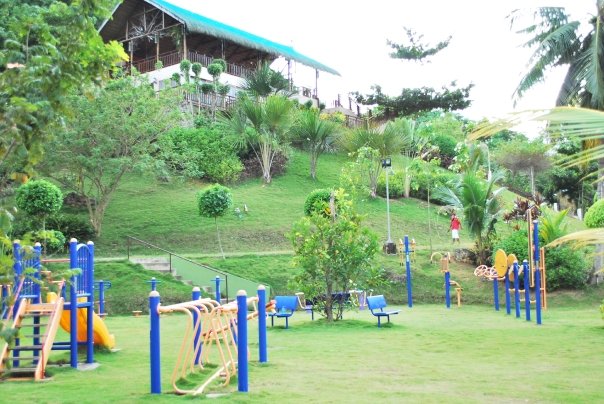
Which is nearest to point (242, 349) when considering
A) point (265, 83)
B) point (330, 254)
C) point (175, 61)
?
point (330, 254)

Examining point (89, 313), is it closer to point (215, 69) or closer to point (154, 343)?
point (154, 343)

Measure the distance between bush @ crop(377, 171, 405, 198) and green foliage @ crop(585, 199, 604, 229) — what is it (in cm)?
1364

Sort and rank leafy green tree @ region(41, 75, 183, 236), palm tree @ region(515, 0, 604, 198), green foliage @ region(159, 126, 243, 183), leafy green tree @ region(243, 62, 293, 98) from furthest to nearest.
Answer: leafy green tree @ region(243, 62, 293, 98) < green foliage @ region(159, 126, 243, 183) < leafy green tree @ region(41, 75, 183, 236) < palm tree @ region(515, 0, 604, 198)

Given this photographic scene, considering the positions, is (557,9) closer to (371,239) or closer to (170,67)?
(371,239)

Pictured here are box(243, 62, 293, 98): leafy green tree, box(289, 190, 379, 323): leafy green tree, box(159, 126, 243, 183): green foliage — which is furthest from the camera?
box(243, 62, 293, 98): leafy green tree

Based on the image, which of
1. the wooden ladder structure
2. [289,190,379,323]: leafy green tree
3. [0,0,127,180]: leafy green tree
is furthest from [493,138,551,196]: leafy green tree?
[0,0,127,180]: leafy green tree

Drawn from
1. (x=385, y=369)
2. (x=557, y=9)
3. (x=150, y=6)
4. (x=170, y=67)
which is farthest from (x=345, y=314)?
(x=150, y=6)

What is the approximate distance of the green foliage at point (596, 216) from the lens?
22.3 meters

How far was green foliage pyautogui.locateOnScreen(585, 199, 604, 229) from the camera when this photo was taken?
2231 cm

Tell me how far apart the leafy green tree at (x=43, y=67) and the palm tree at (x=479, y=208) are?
784 inches

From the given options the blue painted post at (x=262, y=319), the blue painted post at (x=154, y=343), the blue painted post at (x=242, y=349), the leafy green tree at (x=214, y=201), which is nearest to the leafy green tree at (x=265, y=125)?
the leafy green tree at (x=214, y=201)

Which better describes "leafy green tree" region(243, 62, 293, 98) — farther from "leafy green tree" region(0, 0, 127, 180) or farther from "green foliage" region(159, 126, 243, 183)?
"leafy green tree" region(0, 0, 127, 180)

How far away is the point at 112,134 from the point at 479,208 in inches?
540

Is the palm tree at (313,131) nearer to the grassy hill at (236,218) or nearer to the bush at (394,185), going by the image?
the grassy hill at (236,218)
